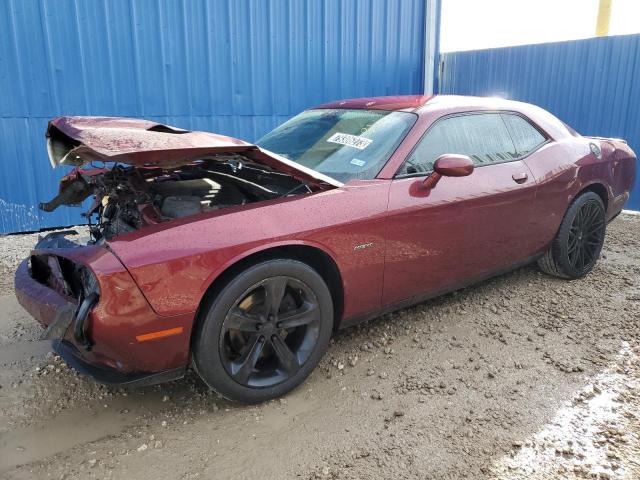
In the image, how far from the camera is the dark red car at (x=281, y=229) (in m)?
2.19

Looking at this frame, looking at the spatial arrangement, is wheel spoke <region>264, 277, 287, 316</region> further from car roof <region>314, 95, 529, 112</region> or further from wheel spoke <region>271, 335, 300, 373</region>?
car roof <region>314, 95, 529, 112</region>

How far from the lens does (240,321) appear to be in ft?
7.77

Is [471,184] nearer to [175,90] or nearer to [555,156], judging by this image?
[555,156]

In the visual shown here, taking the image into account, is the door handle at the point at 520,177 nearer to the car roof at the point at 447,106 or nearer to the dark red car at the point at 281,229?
the dark red car at the point at 281,229

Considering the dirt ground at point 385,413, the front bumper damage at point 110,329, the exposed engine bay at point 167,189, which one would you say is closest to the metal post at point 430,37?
the dirt ground at point 385,413

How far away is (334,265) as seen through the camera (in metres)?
2.66

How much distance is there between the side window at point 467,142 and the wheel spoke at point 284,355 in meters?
1.21

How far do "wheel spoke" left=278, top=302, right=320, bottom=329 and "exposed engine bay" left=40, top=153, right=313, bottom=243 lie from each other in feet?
2.09

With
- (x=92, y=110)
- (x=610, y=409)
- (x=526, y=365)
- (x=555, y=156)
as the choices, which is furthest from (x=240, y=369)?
(x=92, y=110)

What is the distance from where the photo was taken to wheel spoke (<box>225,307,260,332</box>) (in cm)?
233

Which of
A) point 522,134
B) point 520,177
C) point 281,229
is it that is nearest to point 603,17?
point 522,134

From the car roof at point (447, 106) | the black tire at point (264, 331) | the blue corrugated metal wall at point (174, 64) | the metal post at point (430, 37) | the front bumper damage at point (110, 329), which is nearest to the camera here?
the front bumper damage at point (110, 329)

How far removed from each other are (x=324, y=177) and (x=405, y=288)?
846 millimetres

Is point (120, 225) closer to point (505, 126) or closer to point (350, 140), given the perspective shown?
point (350, 140)
